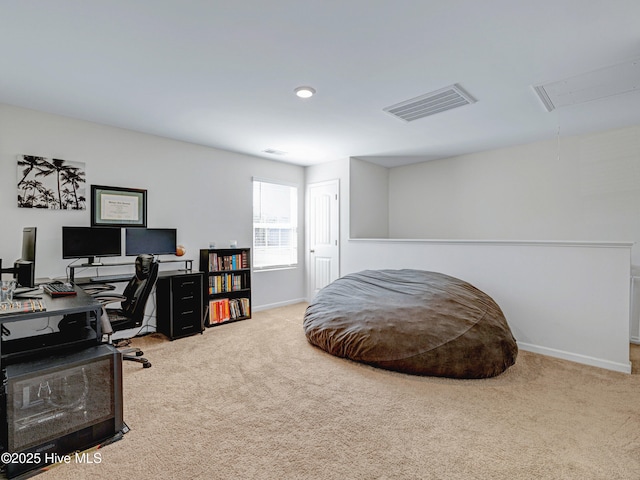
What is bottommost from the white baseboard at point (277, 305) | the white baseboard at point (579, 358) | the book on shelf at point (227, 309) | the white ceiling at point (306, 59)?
the white baseboard at point (579, 358)

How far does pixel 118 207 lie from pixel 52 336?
1.90 m

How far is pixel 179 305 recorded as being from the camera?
383cm

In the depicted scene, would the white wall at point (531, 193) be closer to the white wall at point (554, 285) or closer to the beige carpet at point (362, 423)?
the white wall at point (554, 285)

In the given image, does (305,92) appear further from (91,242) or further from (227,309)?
(227,309)

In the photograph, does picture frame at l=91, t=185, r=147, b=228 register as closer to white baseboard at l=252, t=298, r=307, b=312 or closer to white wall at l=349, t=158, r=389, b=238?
white baseboard at l=252, t=298, r=307, b=312

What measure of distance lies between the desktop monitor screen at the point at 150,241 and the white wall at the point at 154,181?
0.23 m

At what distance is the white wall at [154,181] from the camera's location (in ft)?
10.4

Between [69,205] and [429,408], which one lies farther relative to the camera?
[69,205]

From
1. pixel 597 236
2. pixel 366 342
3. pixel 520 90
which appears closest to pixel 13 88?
pixel 366 342

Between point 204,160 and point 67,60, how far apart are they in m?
2.23

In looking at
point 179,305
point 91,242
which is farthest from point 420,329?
point 91,242

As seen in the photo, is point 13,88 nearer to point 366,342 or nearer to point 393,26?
point 393,26

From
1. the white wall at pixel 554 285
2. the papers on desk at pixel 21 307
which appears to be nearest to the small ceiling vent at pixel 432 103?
the white wall at pixel 554 285

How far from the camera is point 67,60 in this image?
2.36m
